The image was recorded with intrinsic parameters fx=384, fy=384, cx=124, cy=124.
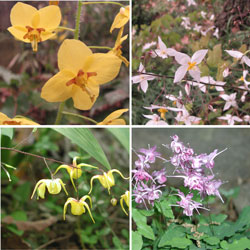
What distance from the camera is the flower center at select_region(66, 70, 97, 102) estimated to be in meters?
0.61

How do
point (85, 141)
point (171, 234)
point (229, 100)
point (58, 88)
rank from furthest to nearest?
point (229, 100), point (171, 234), point (85, 141), point (58, 88)

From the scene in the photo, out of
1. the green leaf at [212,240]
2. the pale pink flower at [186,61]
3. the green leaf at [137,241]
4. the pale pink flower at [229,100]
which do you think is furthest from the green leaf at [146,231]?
the pale pink flower at [229,100]

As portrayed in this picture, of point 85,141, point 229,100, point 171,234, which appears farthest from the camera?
point 229,100

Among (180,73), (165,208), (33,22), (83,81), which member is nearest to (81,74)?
(83,81)

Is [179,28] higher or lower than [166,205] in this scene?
higher

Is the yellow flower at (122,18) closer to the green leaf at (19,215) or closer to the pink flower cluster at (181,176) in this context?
the pink flower cluster at (181,176)

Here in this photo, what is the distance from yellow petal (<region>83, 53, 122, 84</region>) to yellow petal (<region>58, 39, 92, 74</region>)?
0.01 metres

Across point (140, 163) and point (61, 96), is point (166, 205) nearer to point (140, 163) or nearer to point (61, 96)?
point (140, 163)

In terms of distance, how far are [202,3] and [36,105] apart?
736 mm

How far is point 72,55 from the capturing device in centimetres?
60

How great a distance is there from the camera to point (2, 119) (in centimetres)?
63

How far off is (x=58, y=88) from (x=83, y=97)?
0.16 feet

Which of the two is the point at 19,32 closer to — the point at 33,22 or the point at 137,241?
the point at 33,22

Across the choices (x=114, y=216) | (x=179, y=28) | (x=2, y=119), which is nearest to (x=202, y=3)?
(x=179, y=28)
